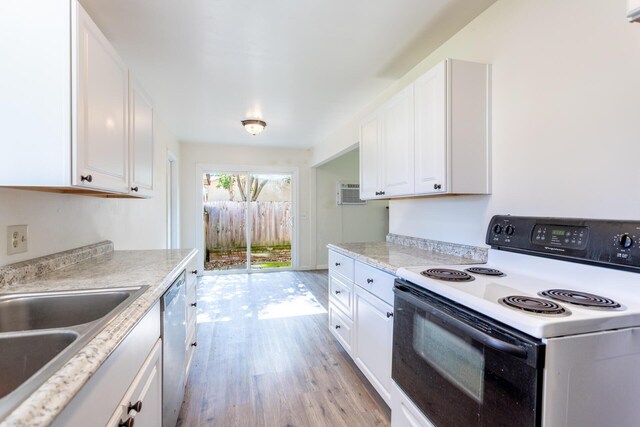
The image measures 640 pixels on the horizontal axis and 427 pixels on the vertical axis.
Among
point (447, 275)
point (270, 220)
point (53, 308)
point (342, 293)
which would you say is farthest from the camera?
point (270, 220)

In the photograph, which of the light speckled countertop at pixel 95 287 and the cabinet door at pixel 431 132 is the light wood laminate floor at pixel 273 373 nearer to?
the light speckled countertop at pixel 95 287

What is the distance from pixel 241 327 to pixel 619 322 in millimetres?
2904

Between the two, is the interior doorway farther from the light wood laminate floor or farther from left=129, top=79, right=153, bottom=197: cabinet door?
left=129, top=79, right=153, bottom=197: cabinet door

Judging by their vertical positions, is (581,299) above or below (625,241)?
below

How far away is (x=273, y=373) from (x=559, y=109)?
2409mm

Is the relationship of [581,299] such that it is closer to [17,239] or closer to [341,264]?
[341,264]

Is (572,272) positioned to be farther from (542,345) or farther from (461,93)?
(461,93)

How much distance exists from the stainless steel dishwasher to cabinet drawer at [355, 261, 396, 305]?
115 cm

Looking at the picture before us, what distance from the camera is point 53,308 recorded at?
116 centimetres

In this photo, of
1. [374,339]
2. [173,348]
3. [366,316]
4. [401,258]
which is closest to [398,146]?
[401,258]

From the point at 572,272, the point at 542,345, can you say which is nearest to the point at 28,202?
the point at 542,345

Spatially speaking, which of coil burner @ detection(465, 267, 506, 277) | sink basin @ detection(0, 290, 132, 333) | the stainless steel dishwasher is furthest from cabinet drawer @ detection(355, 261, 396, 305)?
sink basin @ detection(0, 290, 132, 333)

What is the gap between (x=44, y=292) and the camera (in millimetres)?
1158

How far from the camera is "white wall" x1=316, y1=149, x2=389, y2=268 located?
591cm
